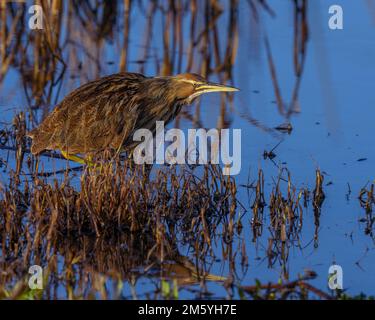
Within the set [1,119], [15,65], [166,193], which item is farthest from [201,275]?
[15,65]

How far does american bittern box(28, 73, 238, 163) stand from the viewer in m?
5.33

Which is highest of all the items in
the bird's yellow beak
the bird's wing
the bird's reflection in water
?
the bird's yellow beak

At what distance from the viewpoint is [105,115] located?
540 cm

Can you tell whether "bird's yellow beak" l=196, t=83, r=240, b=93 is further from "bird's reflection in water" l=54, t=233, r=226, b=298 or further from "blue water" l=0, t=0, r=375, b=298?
"bird's reflection in water" l=54, t=233, r=226, b=298

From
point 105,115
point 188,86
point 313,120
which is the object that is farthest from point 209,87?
point 313,120

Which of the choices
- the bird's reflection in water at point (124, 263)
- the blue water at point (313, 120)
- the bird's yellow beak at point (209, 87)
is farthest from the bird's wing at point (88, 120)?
the bird's reflection in water at point (124, 263)

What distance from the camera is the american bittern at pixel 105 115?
533cm

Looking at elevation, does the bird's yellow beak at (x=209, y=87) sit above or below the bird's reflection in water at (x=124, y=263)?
above

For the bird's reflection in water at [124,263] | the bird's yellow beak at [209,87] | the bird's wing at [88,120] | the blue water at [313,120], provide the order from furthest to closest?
the bird's yellow beak at [209,87]
the bird's wing at [88,120]
the blue water at [313,120]
the bird's reflection in water at [124,263]

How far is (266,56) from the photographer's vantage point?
25.8ft

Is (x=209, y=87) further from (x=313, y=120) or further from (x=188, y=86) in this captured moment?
(x=313, y=120)

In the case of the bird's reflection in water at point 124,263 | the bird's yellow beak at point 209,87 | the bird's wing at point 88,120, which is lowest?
the bird's reflection in water at point 124,263

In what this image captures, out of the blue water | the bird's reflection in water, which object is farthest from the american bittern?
the bird's reflection in water

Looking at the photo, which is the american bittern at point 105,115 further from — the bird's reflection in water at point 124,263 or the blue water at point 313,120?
the bird's reflection in water at point 124,263
